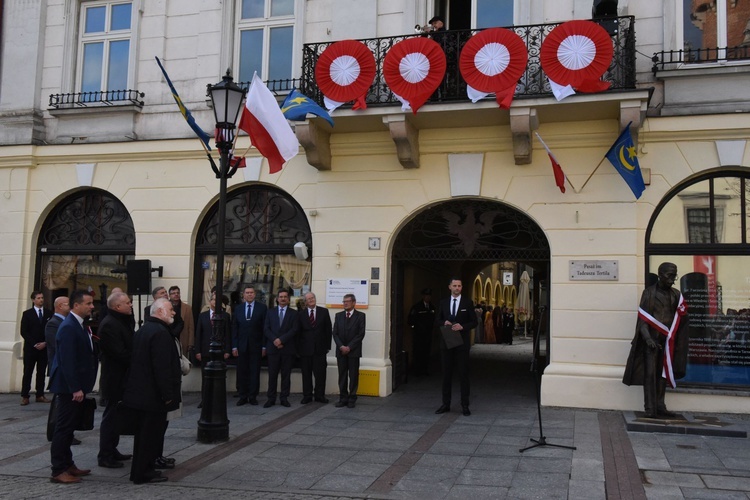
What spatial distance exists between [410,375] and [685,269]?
18.8 feet

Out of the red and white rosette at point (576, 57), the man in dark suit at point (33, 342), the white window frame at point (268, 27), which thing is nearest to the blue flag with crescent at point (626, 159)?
the red and white rosette at point (576, 57)

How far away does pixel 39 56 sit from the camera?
1335 cm

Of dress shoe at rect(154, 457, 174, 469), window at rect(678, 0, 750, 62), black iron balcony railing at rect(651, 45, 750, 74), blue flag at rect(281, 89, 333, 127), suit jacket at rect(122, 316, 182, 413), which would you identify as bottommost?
dress shoe at rect(154, 457, 174, 469)

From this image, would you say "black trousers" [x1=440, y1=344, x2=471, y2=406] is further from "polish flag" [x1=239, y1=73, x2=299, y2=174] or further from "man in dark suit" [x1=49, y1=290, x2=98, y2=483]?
"man in dark suit" [x1=49, y1=290, x2=98, y2=483]

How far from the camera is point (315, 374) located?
35.6 feet

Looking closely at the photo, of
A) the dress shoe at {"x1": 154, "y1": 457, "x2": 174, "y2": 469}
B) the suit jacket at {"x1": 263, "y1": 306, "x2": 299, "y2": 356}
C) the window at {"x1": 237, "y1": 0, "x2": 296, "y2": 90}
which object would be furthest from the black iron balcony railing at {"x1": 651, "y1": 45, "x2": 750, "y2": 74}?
the dress shoe at {"x1": 154, "y1": 457, "x2": 174, "y2": 469}

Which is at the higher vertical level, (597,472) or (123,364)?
(123,364)

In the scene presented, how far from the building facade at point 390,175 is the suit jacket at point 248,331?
1207mm

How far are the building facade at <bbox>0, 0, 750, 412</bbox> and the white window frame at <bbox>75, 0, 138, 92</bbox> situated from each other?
4 cm

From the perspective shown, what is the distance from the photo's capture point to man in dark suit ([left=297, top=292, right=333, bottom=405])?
35.3 ft

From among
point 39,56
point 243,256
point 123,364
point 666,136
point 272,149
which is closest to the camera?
point 123,364

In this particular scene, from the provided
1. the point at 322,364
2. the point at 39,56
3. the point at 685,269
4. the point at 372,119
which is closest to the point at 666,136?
the point at 685,269

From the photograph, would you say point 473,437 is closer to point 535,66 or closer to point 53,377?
point 53,377

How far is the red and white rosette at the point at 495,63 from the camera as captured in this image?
32.8 feet
